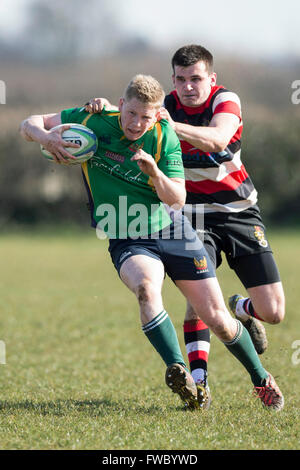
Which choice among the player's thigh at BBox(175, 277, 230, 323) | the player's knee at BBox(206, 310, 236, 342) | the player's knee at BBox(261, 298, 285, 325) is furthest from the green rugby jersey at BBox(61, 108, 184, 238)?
the player's knee at BBox(261, 298, 285, 325)

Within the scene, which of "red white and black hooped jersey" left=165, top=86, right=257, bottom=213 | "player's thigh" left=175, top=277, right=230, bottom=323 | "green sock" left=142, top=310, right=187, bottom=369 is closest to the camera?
"green sock" left=142, top=310, right=187, bottom=369

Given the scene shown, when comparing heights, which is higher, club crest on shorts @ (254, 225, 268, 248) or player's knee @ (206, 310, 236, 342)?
club crest on shorts @ (254, 225, 268, 248)

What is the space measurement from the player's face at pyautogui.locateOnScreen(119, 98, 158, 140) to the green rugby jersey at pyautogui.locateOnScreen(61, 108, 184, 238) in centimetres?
15

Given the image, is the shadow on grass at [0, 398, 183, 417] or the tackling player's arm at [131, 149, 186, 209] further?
the shadow on grass at [0, 398, 183, 417]

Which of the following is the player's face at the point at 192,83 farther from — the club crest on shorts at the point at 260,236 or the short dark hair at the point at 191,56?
the club crest on shorts at the point at 260,236

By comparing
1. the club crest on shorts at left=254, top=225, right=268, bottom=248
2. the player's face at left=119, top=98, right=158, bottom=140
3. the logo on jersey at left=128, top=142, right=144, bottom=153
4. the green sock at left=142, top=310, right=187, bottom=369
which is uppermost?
the player's face at left=119, top=98, right=158, bottom=140

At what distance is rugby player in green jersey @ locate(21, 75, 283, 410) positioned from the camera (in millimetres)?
5195

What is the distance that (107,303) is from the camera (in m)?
14.3

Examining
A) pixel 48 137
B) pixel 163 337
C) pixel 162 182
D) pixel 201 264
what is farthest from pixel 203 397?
pixel 48 137

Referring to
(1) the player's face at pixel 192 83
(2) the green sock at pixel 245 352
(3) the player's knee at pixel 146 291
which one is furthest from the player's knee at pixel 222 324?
(1) the player's face at pixel 192 83

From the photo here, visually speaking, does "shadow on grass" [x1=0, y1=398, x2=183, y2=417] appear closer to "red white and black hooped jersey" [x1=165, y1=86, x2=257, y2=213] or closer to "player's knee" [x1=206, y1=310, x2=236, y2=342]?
"player's knee" [x1=206, y1=310, x2=236, y2=342]

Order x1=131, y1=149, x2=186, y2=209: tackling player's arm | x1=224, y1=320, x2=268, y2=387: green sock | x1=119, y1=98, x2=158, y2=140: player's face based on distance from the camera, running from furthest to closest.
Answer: x1=224, y1=320, x2=268, y2=387: green sock
x1=119, y1=98, x2=158, y2=140: player's face
x1=131, y1=149, x2=186, y2=209: tackling player's arm

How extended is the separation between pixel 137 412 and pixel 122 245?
4.38ft
